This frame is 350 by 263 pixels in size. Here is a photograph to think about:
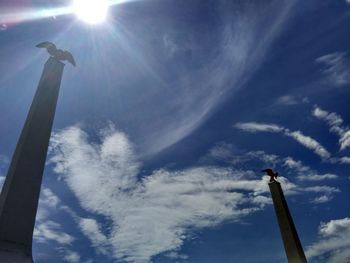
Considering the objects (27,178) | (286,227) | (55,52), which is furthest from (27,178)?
(286,227)

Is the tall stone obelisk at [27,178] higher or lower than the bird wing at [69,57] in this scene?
lower

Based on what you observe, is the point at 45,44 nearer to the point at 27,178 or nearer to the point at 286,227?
the point at 27,178

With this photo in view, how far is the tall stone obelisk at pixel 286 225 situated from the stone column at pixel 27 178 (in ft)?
39.9

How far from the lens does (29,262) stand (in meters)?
9.08

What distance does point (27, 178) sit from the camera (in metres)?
10.2

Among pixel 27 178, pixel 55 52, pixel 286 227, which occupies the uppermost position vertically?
pixel 55 52

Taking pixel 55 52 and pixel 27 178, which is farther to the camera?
pixel 55 52

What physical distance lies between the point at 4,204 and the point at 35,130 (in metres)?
2.64

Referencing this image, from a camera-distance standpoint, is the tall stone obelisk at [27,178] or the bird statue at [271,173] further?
the bird statue at [271,173]

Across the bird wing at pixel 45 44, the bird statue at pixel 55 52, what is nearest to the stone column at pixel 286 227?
the bird statue at pixel 55 52

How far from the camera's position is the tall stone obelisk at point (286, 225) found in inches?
631

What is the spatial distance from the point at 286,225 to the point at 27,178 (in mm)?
12702

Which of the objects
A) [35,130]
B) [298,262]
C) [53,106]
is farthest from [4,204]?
[298,262]

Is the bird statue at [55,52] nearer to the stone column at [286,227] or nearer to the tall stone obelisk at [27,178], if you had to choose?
the tall stone obelisk at [27,178]
